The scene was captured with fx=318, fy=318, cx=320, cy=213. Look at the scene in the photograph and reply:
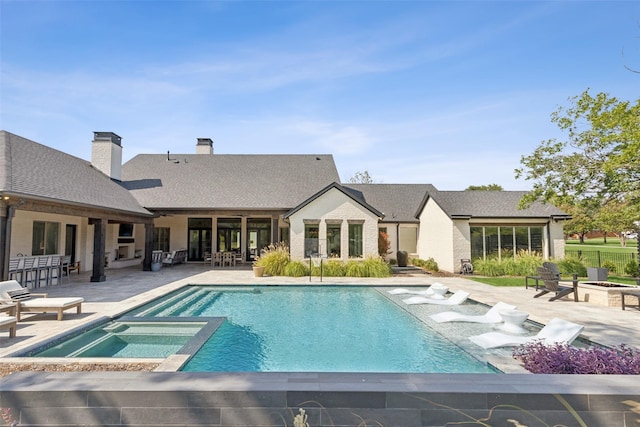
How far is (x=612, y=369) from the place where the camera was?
13.6ft

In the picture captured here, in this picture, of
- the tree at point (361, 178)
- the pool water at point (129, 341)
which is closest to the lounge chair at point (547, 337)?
the pool water at point (129, 341)

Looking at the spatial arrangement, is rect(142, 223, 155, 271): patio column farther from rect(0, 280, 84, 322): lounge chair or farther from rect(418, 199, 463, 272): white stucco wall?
rect(418, 199, 463, 272): white stucco wall

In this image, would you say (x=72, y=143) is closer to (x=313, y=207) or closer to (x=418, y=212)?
(x=313, y=207)

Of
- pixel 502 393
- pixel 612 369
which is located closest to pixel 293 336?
pixel 502 393

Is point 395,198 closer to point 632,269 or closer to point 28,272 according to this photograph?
point 632,269

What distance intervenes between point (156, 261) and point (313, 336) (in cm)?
1337

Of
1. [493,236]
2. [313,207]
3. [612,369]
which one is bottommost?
[612,369]

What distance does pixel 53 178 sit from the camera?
39.5 ft

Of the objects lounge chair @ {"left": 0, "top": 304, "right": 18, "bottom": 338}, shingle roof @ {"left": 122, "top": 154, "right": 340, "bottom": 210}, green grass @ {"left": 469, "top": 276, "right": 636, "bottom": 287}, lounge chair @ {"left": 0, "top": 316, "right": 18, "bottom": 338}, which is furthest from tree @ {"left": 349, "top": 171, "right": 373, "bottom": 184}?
lounge chair @ {"left": 0, "top": 316, "right": 18, "bottom": 338}

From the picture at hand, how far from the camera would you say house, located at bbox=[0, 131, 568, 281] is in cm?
1230

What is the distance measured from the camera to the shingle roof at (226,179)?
60.6ft

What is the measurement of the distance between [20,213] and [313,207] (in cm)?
1212

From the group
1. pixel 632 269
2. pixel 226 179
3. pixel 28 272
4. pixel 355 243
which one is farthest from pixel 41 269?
pixel 632 269

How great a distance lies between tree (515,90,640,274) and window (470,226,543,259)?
1.82 m
